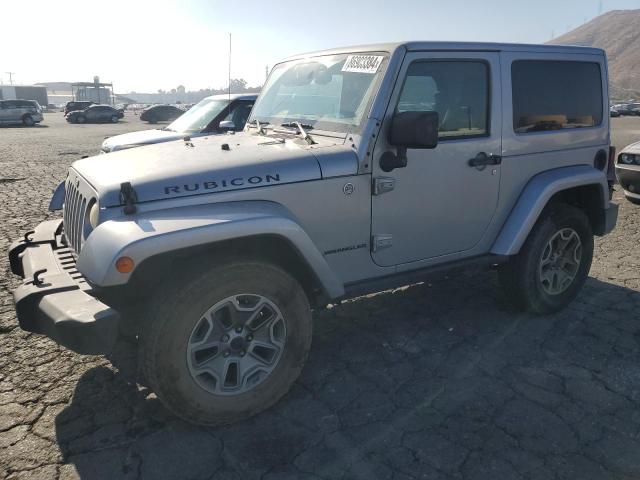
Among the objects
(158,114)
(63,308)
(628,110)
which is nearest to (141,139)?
(63,308)

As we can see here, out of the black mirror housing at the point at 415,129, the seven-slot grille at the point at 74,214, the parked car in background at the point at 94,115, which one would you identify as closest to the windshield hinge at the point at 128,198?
the seven-slot grille at the point at 74,214

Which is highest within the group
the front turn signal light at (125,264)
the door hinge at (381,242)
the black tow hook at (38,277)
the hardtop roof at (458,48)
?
the hardtop roof at (458,48)

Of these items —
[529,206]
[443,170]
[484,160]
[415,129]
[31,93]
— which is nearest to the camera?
[415,129]

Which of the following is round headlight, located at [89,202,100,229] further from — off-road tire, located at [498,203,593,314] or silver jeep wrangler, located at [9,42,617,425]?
off-road tire, located at [498,203,593,314]

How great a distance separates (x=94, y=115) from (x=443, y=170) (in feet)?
123

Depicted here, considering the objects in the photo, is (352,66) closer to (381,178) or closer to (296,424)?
(381,178)

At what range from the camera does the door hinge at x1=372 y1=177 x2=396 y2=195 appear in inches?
128

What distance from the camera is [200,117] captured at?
9.08 meters

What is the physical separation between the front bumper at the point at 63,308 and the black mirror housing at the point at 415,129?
182 cm

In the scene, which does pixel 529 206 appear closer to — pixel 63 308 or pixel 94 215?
pixel 94 215

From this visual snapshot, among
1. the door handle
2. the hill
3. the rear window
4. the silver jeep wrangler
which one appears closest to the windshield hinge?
the silver jeep wrangler

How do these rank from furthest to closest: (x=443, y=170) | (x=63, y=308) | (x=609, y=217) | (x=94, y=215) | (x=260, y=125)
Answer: (x=609, y=217)
(x=260, y=125)
(x=443, y=170)
(x=94, y=215)
(x=63, y=308)

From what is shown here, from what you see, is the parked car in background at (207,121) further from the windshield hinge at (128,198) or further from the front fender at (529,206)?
the windshield hinge at (128,198)

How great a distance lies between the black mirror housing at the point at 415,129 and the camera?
2994 millimetres
